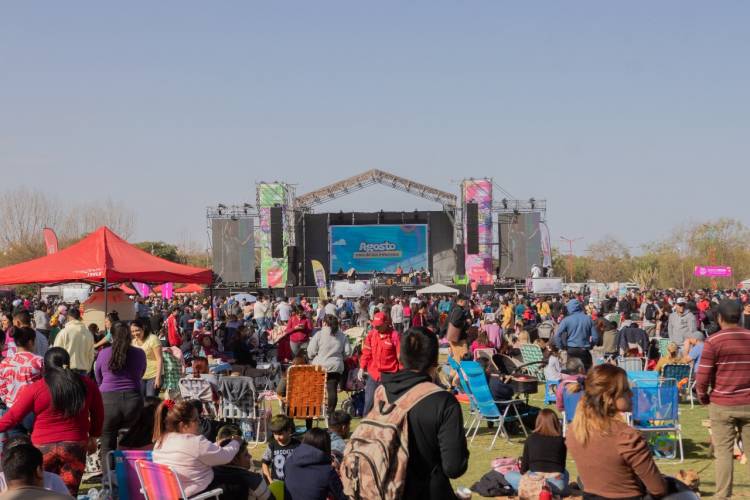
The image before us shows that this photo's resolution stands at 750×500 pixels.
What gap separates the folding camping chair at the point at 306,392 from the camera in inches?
381

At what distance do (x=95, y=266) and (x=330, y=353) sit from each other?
3661 mm

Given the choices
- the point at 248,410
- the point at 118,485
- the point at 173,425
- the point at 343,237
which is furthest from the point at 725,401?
the point at 343,237

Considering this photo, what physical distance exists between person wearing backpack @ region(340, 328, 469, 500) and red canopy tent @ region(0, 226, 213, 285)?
8730 millimetres

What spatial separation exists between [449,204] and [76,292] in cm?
1771

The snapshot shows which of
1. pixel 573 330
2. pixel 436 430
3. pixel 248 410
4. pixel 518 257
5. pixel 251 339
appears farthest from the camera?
pixel 518 257

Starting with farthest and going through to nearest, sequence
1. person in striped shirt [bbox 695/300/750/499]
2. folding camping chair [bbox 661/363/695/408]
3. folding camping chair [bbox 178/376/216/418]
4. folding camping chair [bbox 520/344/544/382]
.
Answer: folding camping chair [bbox 520/344/544/382], folding camping chair [bbox 661/363/695/408], folding camping chair [bbox 178/376/216/418], person in striped shirt [bbox 695/300/750/499]

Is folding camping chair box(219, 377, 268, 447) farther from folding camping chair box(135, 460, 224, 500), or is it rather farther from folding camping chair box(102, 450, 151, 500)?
folding camping chair box(135, 460, 224, 500)

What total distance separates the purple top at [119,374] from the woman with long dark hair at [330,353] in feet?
9.79

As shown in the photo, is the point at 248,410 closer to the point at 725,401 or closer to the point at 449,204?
the point at 725,401

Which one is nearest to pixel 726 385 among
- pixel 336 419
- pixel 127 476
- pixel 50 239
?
pixel 336 419

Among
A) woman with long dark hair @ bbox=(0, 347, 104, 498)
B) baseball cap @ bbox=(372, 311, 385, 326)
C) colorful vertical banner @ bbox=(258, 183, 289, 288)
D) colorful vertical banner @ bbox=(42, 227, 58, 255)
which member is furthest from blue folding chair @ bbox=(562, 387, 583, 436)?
colorful vertical banner @ bbox=(258, 183, 289, 288)

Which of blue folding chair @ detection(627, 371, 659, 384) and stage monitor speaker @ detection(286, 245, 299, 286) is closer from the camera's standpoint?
blue folding chair @ detection(627, 371, 659, 384)

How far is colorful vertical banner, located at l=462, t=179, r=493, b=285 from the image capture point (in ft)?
137

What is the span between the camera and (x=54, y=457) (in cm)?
572
